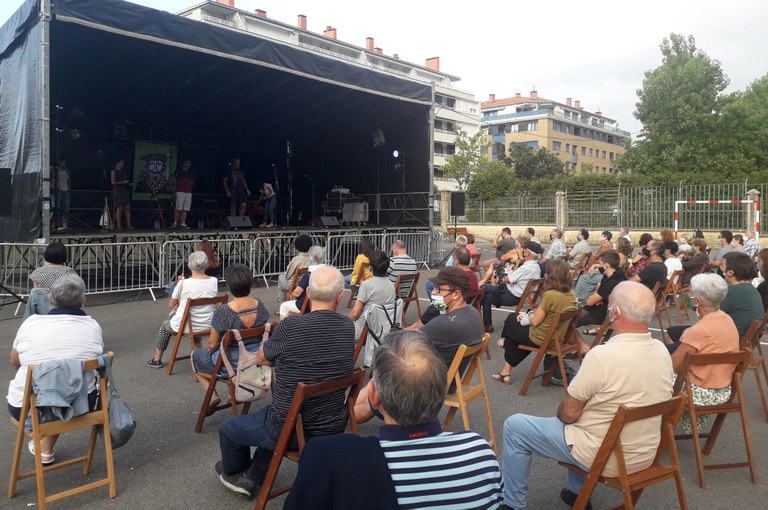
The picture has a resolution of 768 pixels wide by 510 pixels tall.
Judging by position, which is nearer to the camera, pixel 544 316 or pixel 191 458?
pixel 191 458

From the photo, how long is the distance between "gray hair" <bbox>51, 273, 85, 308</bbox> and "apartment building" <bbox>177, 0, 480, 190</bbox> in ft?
140

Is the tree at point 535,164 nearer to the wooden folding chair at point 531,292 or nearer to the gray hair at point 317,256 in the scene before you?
the wooden folding chair at point 531,292

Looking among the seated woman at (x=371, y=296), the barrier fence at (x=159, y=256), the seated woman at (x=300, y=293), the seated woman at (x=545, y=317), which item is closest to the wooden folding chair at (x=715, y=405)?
the seated woman at (x=545, y=317)

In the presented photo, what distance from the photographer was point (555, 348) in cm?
476

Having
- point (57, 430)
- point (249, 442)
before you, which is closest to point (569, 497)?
point (249, 442)

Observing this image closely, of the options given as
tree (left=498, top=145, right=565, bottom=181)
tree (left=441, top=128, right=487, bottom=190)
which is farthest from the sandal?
tree (left=498, top=145, right=565, bottom=181)

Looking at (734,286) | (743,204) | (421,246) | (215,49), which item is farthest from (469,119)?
(734,286)

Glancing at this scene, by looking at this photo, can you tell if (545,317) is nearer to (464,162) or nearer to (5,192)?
(5,192)

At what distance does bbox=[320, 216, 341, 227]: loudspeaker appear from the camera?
53.4ft

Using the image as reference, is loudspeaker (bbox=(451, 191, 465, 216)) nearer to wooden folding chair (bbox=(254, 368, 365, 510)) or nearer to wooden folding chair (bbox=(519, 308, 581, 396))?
wooden folding chair (bbox=(519, 308, 581, 396))

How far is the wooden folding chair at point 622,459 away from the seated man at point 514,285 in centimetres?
440

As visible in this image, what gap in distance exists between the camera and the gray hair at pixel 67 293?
3.23 m

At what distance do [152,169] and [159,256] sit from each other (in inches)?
280

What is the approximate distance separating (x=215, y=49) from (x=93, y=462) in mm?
8015
